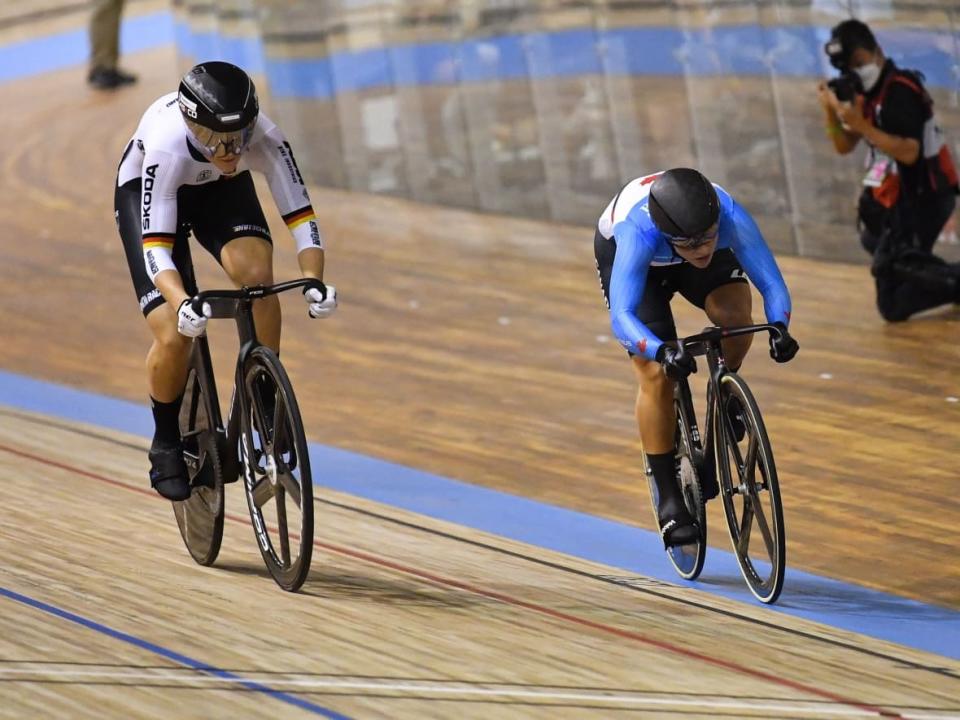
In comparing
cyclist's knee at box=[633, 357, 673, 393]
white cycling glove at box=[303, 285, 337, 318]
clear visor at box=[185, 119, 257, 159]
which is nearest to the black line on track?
cyclist's knee at box=[633, 357, 673, 393]

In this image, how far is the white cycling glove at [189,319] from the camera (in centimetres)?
381

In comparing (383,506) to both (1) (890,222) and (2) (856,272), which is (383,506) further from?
(2) (856,272)

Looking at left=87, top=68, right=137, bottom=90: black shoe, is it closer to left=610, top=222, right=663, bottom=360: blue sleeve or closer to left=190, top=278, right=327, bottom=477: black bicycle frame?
left=190, top=278, right=327, bottom=477: black bicycle frame

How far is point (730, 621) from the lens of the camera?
13.3 feet

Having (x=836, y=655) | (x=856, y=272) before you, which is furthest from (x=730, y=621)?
(x=856, y=272)

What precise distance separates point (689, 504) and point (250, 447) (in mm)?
1194

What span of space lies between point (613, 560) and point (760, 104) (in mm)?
4466

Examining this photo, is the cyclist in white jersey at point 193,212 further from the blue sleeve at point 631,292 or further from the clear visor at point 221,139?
the blue sleeve at point 631,292

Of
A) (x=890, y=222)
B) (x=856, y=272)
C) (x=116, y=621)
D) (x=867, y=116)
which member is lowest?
(x=856, y=272)

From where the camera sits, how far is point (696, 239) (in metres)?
3.87

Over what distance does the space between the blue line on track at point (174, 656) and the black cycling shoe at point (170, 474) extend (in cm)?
52

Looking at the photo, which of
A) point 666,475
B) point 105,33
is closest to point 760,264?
point 666,475

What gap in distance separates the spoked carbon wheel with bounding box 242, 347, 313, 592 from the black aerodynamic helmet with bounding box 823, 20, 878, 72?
3740 millimetres

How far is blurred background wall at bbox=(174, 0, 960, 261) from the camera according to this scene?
27.2 feet
